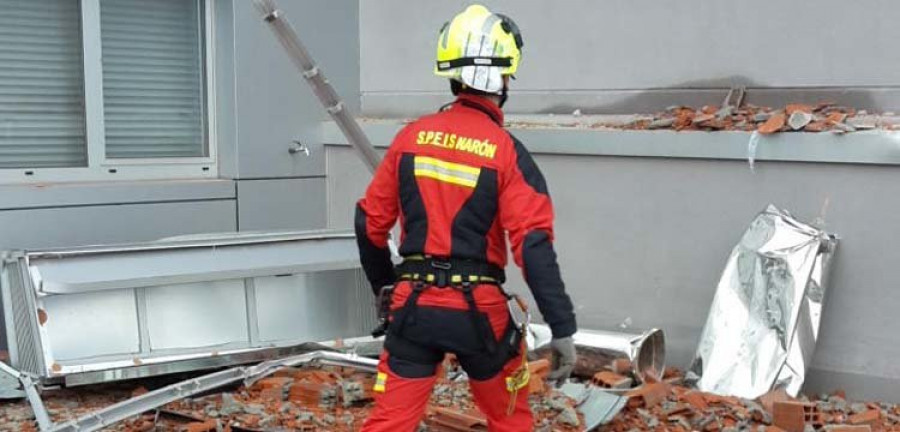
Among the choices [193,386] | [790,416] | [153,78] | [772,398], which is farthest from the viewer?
[153,78]

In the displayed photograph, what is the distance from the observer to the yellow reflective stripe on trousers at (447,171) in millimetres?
3699

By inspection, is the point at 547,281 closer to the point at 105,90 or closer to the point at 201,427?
the point at 201,427

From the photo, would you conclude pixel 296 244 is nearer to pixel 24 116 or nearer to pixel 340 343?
pixel 340 343

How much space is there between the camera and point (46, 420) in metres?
4.96

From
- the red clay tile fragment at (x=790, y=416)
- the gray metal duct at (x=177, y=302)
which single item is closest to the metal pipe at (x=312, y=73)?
the gray metal duct at (x=177, y=302)

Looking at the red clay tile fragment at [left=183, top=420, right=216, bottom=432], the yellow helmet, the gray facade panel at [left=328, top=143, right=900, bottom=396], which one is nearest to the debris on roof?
the gray facade panel at [left=328, top=143, right=900, bottom=396]

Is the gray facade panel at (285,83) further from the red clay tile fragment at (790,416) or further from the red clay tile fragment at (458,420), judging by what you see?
the red clay tile fragment at (790,416)

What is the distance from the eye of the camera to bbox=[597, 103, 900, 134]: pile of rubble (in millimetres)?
5711

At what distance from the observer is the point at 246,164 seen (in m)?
7.62

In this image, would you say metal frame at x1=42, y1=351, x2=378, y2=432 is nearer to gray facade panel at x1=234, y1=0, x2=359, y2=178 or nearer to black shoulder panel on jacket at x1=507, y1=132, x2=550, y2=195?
gray facade panel at x1=234, y1=0, x2=359, y2=178

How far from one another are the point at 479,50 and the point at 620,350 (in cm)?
265

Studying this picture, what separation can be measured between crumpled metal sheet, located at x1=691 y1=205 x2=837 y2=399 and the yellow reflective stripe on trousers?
8.25ft

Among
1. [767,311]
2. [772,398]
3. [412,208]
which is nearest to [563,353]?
[412,208]

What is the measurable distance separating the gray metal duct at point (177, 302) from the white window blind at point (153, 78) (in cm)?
156
